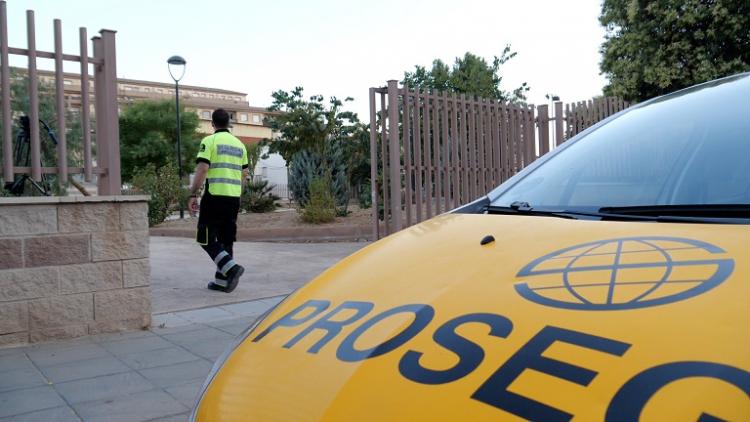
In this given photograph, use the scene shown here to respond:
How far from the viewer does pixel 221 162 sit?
6.02m

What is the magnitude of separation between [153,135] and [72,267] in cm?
3457

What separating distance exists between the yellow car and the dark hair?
4.48 metres

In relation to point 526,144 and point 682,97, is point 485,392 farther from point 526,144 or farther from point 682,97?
point 526,144

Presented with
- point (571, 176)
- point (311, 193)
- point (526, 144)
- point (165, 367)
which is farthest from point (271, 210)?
point (571, 176)

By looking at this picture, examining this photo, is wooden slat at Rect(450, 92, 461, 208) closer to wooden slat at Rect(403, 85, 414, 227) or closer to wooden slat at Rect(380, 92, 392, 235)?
wooden slat at Rect(403, 85, 414, 227)

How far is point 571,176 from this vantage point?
2154mm

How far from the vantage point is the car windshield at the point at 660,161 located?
1.70 metres

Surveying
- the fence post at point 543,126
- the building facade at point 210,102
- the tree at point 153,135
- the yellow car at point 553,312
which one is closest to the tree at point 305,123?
the fence post at point 543,126

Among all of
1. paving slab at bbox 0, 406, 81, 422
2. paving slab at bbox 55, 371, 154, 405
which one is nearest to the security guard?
paving slab at bbox 55, 371, 154, 405

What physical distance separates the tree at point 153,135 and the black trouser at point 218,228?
100.0 ft

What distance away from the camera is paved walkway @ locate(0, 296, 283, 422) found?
9.77ft

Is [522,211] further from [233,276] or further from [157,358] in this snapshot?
[233,276]

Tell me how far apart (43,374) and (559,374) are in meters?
3.46

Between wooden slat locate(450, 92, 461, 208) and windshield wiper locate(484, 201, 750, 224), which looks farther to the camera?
wooden slat locate(450, 92, 461, 208)
